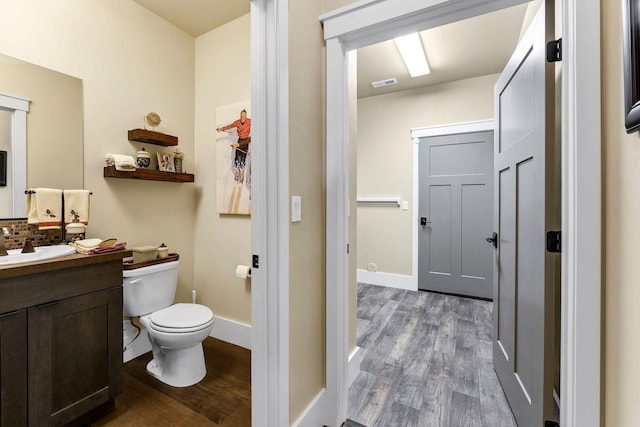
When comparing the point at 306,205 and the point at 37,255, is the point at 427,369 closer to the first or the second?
the point at 306,205

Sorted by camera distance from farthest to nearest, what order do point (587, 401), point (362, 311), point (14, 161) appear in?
point (362, 311), point (14, 161), point (587, 401)

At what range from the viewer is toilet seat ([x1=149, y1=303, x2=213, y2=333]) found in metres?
1.68

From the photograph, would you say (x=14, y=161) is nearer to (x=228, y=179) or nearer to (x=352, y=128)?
(x=228, y=179)

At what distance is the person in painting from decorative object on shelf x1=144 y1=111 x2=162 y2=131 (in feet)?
1.78

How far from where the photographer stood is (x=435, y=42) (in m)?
2.65

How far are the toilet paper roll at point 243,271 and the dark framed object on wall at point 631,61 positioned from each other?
2108 mm

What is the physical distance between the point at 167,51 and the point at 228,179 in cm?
116

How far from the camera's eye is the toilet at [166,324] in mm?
1694

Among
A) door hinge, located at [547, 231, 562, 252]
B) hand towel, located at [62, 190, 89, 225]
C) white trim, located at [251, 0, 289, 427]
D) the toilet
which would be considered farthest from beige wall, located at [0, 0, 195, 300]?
door hinge, located at [547, 231, 562, 252]

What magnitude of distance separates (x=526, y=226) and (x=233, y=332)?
2180 mm

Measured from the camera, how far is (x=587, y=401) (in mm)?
898

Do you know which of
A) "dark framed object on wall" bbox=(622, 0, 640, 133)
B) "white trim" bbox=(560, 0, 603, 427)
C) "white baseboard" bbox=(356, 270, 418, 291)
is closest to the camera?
"dark framed object on wall" bbox=(622, 0, 640, 133)

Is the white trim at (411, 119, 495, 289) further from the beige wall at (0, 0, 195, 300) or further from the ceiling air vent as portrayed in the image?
the beige wall at (0, 0, 195, 300)

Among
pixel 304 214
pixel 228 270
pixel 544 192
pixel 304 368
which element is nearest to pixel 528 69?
pixel 544 192
